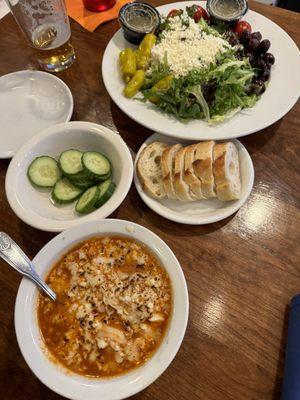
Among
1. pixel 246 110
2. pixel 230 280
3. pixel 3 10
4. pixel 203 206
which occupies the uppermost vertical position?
pixel 3 10

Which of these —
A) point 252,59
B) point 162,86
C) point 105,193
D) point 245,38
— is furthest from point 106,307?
point 245,38

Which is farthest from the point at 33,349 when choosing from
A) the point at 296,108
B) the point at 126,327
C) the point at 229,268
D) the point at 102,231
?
the point at 296,108

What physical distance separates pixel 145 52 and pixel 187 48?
0.80 feet

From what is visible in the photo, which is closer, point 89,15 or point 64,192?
point 64,192

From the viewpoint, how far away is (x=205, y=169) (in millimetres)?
1605

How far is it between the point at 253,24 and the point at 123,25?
0.81 m

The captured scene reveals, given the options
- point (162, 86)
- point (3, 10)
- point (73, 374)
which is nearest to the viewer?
point (73, 374)

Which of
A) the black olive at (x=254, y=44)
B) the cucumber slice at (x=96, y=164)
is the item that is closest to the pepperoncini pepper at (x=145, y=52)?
the black olive at (x=254, y=44)

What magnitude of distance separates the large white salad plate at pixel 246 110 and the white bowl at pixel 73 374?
0.67 meters

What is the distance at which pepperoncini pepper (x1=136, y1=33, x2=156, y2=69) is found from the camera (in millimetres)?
2027

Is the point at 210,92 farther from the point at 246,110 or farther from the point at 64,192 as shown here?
the point at 64,192

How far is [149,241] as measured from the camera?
1.41 metres

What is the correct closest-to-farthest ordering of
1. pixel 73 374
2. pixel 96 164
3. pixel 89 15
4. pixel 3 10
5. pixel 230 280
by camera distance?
pixel 73 374
pixel 230 280
pixel 96 164
pixel 89 15
pixel 3 10

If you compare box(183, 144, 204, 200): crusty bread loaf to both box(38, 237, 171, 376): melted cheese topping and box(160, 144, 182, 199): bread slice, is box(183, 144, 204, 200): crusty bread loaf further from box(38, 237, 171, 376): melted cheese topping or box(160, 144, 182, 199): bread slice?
box(38, 237, 171, 376): melted cheese topping
